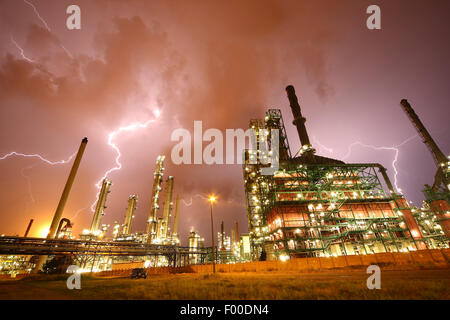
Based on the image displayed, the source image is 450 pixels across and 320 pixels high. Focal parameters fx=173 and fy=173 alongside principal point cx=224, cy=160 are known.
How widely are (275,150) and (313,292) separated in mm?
46651

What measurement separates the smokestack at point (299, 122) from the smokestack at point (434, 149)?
2703cm

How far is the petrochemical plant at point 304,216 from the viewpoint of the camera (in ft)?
108

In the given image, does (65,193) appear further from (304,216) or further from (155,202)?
(304,216)

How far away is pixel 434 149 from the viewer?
44.8 meters

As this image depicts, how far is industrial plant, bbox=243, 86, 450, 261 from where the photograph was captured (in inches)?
1363

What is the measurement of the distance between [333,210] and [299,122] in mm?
28465

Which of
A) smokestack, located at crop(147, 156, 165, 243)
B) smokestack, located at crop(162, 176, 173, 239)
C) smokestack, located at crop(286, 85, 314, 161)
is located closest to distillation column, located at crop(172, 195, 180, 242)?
smokestack, located at crop(162, 176, 173, 239)

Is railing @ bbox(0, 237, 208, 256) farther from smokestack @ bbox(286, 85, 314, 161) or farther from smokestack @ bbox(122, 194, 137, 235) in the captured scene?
smokestack @ bbox(286, 85, 314, 161)

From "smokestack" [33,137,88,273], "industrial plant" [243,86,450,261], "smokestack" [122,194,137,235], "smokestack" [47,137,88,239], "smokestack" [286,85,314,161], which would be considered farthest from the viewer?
"smokestack" [122,194,137,235]

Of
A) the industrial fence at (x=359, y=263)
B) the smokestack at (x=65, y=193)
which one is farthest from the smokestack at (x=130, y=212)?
the industrial fence at (x=359, y=263)

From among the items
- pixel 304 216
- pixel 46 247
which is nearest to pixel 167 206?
pixel 46 247

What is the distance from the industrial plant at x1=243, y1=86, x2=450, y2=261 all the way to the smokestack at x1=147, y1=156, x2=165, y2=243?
30426 millimetres

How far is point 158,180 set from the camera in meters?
61.4
